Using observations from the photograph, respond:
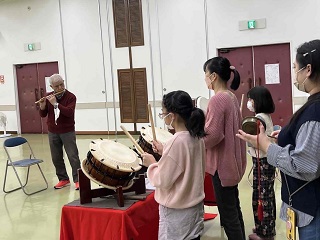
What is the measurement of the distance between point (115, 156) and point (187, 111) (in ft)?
1.95

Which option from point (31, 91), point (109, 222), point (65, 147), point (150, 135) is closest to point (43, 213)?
point (65, 147)

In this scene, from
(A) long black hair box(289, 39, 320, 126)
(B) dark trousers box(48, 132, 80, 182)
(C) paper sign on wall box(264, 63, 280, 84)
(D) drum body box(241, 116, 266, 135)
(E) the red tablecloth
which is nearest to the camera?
(A) long black hair box(289, 39, 320, 126)

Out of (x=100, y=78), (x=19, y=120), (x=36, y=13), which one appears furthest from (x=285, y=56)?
(x=19, y=120)

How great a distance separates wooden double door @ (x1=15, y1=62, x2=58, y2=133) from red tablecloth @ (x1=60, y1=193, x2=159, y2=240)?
831 cm

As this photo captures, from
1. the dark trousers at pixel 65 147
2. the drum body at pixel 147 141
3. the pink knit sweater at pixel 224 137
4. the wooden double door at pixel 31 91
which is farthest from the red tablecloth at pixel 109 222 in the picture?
the wooden double door at pixel 31 91

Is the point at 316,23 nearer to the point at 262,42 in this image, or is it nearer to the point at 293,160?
the point at 262,42

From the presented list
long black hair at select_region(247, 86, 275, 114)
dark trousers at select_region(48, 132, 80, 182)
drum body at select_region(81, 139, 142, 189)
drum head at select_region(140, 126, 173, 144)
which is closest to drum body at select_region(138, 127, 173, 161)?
drum head at select_region(140, 126, 173, 144)

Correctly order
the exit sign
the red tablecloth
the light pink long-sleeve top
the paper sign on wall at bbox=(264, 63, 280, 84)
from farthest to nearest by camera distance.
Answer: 1. the paper sign on wall at bbox=(264, 63, 280, 84)
2. the exit sign
3. the red tablecloth
4. the light pink long-sleeve top

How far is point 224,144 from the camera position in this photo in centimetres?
270

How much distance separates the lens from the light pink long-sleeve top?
212 centimetres

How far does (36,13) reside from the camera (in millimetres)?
10164

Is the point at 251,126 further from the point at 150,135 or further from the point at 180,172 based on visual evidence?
the point at 150,135

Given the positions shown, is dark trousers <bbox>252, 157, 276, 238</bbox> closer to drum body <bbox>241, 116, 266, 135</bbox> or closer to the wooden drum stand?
the wooden drum stand

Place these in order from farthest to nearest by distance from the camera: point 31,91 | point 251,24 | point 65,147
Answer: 1. point 31,91
2. point 251,24
3. point 65,147
